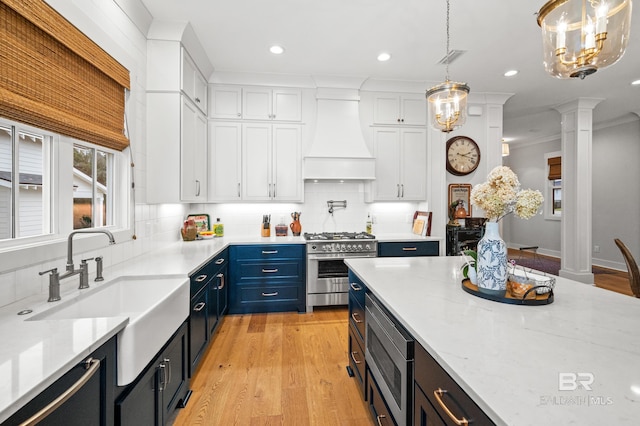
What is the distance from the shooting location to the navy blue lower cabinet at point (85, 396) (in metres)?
0.79

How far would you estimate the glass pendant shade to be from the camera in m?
2.21

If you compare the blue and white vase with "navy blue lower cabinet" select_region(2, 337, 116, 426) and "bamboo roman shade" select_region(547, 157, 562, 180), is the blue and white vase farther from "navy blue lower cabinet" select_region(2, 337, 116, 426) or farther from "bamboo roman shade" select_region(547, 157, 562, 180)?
"bamboo roman shade" select_region(547, 157, 562, 180)

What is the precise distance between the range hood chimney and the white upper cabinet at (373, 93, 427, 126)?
12.0 inches

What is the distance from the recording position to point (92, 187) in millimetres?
2139

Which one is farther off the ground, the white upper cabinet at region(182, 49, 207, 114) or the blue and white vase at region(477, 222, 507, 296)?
the white upper cabinet at region(182, 49, 207, 114)

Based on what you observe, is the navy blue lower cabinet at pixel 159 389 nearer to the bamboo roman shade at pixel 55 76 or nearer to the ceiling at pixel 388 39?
the bamboo roman shade at pixel 55 76

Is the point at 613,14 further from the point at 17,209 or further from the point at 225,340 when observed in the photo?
the point at 225,340

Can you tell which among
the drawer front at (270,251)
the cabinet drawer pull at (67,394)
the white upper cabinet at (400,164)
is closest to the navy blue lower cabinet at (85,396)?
the cabinet drawer pull at (67,394)

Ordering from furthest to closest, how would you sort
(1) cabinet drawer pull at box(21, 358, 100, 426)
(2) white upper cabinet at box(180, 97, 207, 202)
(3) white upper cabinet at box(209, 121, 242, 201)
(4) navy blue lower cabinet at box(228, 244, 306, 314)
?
1. (3) white upper cabinet at box(209, 121, 242, 201)
2. (4) navy blue lower cabinet at box(228, 244, 306, 314)
3. (2) white upper cabinet at box(180, 97, 207, 202)
4. (1) cabinet drawer pull at box(21, 358, 100, 426)

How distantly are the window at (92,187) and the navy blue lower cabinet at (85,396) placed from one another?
1222 mm

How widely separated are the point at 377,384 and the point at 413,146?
318cm

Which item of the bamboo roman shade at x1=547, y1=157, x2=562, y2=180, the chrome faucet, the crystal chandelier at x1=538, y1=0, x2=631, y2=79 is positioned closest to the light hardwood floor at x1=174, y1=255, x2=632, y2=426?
the chrome faucet

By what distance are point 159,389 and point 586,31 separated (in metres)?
2.65

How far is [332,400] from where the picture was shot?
2051 millimetres
